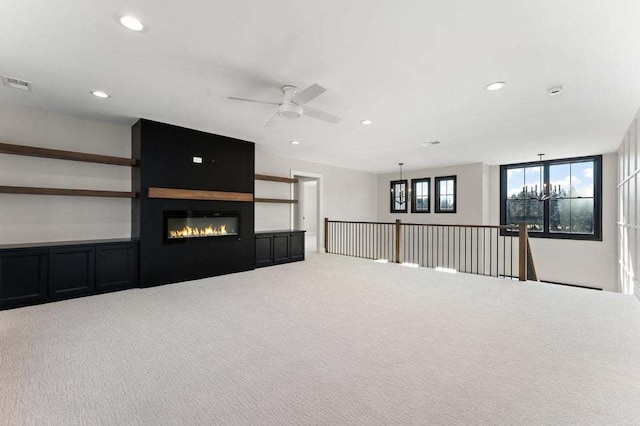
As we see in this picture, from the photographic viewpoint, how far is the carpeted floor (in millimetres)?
1715

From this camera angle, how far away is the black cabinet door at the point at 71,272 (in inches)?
149

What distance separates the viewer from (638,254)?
159 inches

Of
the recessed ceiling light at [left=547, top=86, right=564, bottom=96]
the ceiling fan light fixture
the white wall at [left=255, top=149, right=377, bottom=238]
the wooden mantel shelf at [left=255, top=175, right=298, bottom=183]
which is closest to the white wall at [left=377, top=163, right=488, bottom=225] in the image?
the white wall at [left=255, top=149, right=377, bottom=238]

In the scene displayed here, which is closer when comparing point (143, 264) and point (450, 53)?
point (450, 53)

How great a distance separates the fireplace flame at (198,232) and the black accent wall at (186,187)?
12cm

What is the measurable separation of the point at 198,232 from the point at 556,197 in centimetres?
863

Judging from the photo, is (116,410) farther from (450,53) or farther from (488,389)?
(450,53)

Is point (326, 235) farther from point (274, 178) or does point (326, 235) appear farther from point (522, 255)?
point (522, 255)

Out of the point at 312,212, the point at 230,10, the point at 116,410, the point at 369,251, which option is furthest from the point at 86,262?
the point at 312,212

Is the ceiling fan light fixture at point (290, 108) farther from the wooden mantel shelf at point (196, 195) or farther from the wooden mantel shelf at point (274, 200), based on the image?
the wooden mantel shelf at point (274, 200)

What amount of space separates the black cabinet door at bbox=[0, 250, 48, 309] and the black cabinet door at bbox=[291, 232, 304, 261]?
4.22 m

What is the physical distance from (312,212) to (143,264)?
8538 millimetres

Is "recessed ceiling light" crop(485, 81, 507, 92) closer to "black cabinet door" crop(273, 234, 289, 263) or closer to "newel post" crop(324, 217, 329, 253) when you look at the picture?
"black cabinet door" crop(273, 234, 289, 263)

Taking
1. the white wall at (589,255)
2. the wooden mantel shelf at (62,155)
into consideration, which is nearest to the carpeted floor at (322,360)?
the wooden mantel shelf at (62,155)
